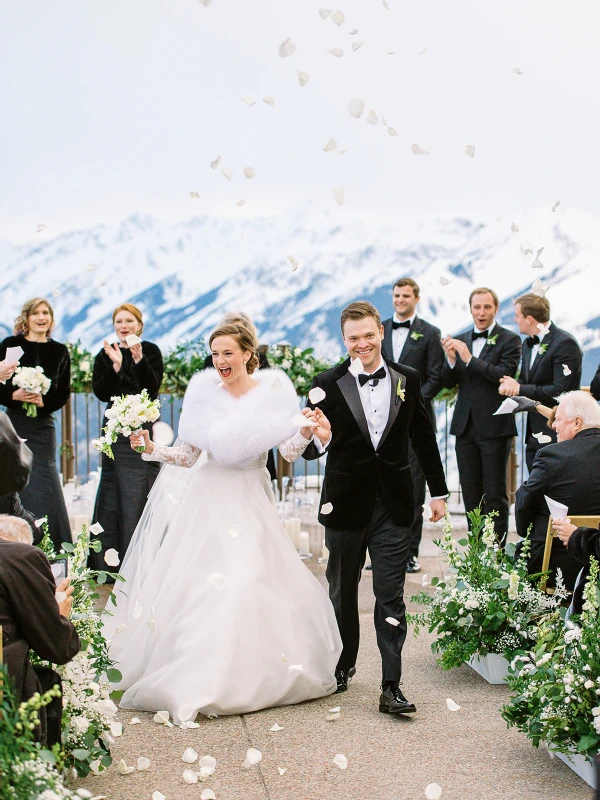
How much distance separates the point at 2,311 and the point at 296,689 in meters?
11.6

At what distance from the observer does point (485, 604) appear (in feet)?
15.5

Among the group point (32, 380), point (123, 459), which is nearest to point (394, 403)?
point (123, 459)

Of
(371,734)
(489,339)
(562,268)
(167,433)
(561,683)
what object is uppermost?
(562,268)

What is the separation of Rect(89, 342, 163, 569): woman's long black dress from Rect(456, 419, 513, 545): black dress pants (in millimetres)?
2273

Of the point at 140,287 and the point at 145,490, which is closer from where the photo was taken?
the point at 145,490

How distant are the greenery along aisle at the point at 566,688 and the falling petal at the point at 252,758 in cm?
98

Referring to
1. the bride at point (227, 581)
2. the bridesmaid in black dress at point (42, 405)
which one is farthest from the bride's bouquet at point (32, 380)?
the bride at point (227, 581)

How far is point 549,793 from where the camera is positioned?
3.46m

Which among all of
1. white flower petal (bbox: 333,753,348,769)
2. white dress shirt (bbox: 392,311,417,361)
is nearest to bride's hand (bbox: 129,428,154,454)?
white flower petal (bbox: 333,753,348,769)

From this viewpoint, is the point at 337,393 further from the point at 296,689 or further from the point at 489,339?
the point at 489,339

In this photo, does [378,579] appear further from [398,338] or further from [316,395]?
[398,338]

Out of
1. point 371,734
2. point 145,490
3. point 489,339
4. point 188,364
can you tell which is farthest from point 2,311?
point 371,734

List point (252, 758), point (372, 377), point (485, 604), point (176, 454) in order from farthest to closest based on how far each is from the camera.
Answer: point (176, 454), point (485, 604), point (372, 377), point (252, 758)

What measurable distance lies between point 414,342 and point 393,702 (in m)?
3.39
